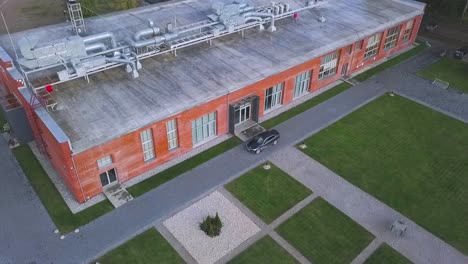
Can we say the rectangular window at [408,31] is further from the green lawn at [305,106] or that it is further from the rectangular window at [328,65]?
the rectangular window at [328,65]

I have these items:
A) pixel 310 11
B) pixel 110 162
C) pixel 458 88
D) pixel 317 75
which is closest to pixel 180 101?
pixel 110 162

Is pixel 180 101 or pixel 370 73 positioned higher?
pixel 180 101

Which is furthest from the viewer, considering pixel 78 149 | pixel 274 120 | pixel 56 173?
pixel 274 120

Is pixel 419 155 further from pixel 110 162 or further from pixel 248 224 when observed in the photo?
pixel 110 162

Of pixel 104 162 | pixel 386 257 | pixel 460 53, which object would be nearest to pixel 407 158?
pixel 386 257

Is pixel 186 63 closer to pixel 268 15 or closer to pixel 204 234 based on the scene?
pixel 268 15

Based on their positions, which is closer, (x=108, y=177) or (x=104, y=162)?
(x=104, y=162)

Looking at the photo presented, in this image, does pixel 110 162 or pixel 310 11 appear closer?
pixel 110 162
